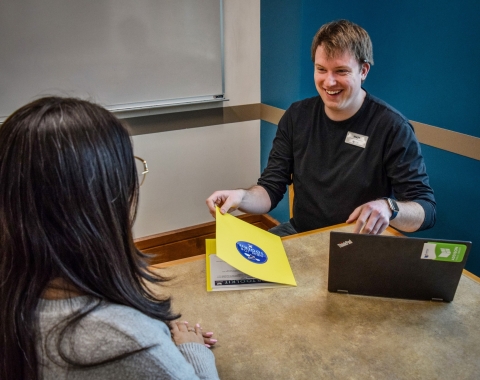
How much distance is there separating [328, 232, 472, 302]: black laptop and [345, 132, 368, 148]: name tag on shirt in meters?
0.74

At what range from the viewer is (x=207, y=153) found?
116 inches

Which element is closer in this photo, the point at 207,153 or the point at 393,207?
the point at 393,207

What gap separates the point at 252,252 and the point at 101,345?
64 cm

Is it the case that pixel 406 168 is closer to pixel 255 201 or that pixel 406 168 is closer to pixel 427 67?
pixel 255 201

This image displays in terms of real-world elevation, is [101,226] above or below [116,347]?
above

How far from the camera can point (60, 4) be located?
89.4 inches

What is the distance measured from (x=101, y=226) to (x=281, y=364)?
49cm

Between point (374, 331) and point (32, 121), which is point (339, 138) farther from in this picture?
point (32, 121)

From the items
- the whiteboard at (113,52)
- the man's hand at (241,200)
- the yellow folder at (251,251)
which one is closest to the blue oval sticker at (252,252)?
the yellow folder at (251,251)

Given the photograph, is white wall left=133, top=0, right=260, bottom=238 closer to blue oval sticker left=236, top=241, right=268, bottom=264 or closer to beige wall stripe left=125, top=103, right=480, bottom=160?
beige wall stripe left=125, top=103, right=480, bottom=160

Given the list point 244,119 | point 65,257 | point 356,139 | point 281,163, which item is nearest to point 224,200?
point 281,163

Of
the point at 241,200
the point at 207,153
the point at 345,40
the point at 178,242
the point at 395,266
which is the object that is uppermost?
the point at 345,40

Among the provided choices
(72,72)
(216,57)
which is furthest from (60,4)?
(216,57)

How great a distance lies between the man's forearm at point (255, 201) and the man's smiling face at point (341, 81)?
45 centimetres
